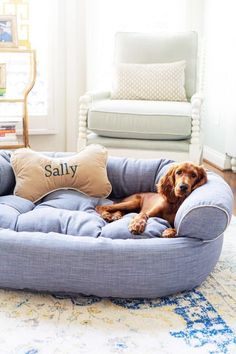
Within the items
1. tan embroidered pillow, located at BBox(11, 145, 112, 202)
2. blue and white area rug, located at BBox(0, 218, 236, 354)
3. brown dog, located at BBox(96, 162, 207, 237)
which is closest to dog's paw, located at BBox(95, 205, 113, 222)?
brown dog, located at BBox(96, 162, 207, 237)

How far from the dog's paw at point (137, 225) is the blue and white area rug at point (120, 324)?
0.89 feet

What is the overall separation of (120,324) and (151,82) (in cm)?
227

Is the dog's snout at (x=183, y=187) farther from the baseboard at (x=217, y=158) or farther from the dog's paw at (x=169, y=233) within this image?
the baseboard at (x=217, y=158)

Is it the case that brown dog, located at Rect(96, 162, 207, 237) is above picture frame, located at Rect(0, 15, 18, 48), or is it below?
below

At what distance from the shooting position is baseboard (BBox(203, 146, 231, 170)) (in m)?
4.06

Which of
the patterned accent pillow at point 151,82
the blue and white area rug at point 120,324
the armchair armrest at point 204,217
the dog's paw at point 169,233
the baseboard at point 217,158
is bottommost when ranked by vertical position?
the blue and white area rug at point 120,324

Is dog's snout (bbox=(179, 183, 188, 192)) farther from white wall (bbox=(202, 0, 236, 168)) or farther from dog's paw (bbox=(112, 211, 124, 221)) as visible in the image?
white wall (bbox=(202, 0, 236, 168))

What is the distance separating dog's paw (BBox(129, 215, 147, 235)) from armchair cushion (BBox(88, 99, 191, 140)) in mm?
1264

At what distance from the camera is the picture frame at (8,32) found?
3674 mm

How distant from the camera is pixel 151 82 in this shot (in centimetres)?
368

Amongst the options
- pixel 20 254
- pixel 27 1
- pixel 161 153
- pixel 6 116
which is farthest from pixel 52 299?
pixel 27 1

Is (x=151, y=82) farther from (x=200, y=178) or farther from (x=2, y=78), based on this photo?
(x=200, y=178)

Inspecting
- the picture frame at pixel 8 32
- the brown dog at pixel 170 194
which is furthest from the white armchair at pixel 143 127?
the brown dog at pixel 170 194

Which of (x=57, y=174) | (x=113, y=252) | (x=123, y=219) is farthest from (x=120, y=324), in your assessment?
(x=57, y=174)
